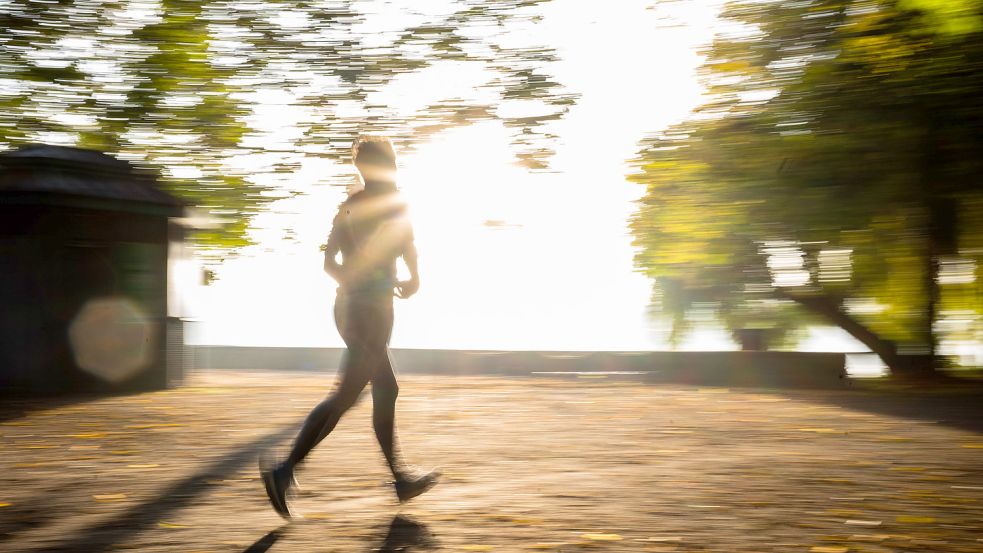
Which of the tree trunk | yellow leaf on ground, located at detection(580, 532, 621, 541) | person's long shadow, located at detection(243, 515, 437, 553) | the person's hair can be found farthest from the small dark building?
the tree trunk

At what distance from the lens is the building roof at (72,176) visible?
15.2 metres

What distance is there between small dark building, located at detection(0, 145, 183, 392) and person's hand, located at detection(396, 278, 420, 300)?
10.9 m

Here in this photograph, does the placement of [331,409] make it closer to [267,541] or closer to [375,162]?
[267,541]

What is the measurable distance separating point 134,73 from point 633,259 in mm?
12554

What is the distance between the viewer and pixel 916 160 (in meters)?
16.0

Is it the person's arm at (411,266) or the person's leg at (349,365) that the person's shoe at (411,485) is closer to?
the person's leg at (349,365)

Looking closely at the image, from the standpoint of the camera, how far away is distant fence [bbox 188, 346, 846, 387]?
2030cm

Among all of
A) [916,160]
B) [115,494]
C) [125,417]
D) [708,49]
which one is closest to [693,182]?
[708,49]

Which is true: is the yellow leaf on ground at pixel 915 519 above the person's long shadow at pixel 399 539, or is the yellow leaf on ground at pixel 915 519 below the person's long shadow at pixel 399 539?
below

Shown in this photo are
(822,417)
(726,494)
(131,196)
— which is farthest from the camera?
(131,196)

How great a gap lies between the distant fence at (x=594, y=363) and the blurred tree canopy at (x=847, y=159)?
5.42 ft

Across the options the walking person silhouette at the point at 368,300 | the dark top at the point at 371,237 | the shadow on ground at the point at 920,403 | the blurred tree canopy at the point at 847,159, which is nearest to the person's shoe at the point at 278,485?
the walking person silhouette at the point at 368,300

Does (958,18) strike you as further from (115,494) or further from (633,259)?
(115,494)

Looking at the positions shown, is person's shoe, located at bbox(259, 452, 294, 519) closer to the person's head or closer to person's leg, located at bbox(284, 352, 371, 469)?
person's leg, located at bbox(284, 352, 371, 469)
